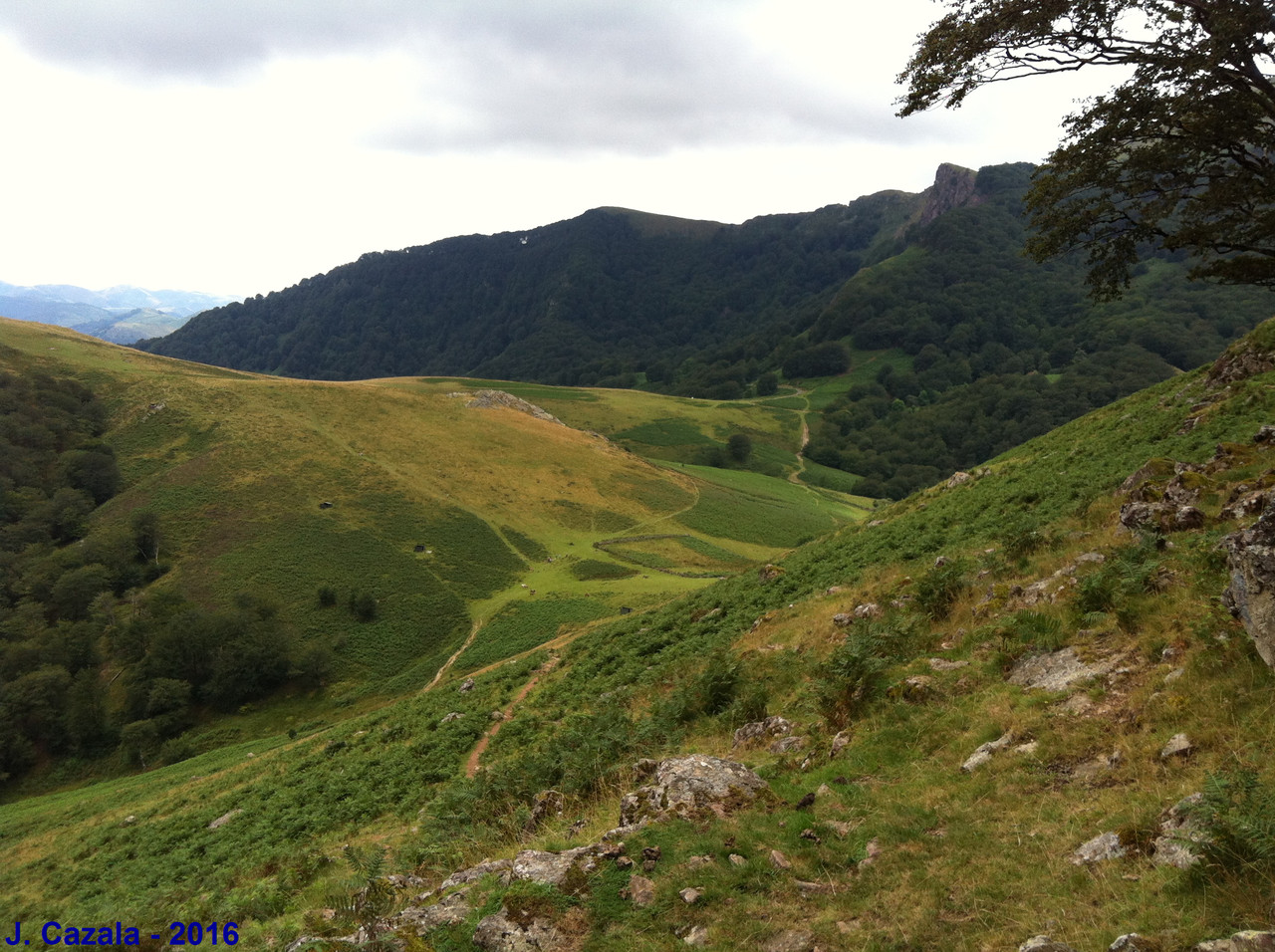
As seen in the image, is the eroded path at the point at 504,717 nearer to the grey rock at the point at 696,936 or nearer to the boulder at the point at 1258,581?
the grey rock at the point at 696,936

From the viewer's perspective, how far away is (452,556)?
6656 cm

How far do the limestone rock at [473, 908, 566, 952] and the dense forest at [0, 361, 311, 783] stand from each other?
1929 inches

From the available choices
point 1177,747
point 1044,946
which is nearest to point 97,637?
point 1044,946

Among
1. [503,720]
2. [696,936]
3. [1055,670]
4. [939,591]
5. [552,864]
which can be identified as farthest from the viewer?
[503,720]

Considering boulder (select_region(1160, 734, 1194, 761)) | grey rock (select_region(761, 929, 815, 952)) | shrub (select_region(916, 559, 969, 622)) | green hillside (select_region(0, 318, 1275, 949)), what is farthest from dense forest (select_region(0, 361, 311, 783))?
boulder (select_region(1160, 734, 1194, 761))

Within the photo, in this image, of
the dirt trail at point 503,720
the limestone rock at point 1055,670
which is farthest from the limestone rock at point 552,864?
the dirt trail at point 503,720

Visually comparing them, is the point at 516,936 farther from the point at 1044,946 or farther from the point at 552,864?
the point at 1044,946

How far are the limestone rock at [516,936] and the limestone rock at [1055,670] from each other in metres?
7.40

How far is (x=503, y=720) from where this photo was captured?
21656 mm

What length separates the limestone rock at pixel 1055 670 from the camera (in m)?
8.64

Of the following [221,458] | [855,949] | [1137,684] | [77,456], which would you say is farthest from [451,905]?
[77,456]

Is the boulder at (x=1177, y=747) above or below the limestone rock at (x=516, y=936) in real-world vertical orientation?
above

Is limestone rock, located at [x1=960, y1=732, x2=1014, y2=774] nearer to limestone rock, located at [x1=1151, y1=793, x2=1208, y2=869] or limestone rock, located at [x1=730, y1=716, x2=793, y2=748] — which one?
limestone rock, located at [x1=1151, y1=793, x2=1208, y2=869]

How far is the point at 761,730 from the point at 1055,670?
196 inches
